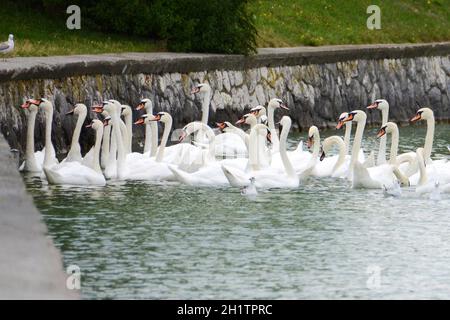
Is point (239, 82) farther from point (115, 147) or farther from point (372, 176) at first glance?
point (372, 176)

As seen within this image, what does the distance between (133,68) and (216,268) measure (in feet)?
39.4

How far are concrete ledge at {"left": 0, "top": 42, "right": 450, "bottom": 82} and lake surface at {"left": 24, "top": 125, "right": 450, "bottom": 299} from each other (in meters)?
3.75

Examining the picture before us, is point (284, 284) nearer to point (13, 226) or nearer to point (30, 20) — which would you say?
point (13, 226)

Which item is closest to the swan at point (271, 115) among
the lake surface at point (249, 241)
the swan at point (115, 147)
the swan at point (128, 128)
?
→ the swan at point (128, 128)

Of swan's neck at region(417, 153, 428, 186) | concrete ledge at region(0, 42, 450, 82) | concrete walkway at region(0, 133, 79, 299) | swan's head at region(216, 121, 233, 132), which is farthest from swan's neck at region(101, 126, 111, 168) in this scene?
concrete walkway at region(0, 133, 79, 299)

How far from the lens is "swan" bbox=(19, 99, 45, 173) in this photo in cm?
2008

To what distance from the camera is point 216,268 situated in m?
13.2

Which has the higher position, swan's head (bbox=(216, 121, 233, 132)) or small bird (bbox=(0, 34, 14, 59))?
small bird (bbox=(0, 34, 14, 59))

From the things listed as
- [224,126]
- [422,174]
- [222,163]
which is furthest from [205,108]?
[422,174]

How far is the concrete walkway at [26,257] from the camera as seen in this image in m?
9.18

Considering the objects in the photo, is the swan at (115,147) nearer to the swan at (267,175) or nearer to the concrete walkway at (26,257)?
the swan at (267,175)

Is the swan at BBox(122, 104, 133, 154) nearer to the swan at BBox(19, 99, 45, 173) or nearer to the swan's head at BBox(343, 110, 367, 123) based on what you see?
the swan at BBox(19, 99, 45, 173)
